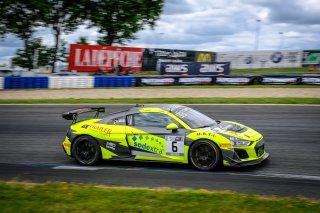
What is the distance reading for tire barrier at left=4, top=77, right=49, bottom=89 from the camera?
27.5 metres

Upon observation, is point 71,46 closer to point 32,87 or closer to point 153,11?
point 32,87

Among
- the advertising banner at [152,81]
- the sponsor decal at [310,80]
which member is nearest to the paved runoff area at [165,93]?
the advertising banner at [152,81]

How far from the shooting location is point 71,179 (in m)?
8.22

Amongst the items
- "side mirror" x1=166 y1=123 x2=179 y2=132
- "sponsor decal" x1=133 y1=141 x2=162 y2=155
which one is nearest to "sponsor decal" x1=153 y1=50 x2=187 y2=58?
"sponsor decal" x1=133 y1=141 x2=162 y2=155

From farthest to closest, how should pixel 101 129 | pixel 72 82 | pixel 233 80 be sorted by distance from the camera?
pixel 72 82, pixel 233 80, pixel 101 129

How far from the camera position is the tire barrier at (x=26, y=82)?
2750 cm

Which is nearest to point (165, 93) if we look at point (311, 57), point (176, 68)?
point (176, 68)

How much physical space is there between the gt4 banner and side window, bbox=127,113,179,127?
75.5 feet

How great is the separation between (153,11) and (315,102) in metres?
27.7

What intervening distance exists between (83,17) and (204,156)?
37284 millimetres

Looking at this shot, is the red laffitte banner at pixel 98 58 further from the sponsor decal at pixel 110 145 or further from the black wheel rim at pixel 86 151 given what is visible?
the sponsor decal at pixel 110 145

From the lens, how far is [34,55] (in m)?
44.3

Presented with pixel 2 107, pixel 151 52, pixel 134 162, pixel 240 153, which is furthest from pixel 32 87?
pixel 240 153

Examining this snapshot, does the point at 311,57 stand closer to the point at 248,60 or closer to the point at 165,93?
the point at 248,60
